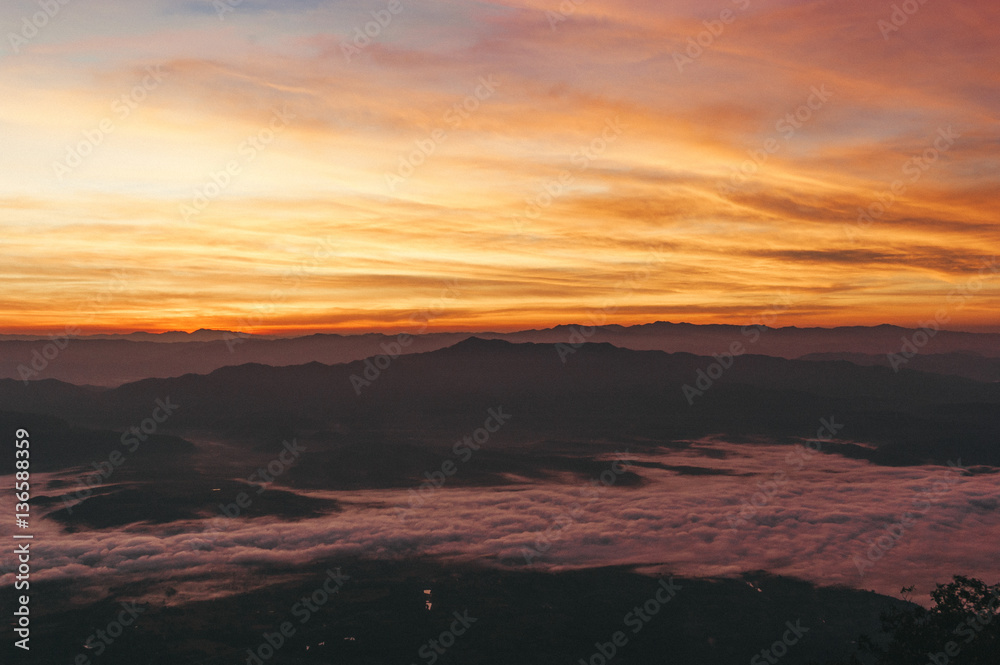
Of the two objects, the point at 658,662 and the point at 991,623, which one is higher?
the point at 991,623

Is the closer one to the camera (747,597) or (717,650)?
(717,650)

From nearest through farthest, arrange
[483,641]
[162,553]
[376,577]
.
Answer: [483,641] < [376,577] < [162,553]

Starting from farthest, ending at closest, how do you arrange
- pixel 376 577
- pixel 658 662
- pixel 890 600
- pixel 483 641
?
pixel 376 577 < pixel 890 600 < pixel 483 641 < pixel 658 662

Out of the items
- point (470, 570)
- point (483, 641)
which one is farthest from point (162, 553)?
point (483, 641)

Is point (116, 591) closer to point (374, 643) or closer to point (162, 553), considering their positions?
point (162, 553)

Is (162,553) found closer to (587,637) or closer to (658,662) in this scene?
(587,637)

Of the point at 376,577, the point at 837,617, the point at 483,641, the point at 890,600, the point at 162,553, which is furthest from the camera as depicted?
the point at 162,553

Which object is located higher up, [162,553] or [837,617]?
[162,553]

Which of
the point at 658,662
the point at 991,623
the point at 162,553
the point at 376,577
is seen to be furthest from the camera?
the point at 162,553

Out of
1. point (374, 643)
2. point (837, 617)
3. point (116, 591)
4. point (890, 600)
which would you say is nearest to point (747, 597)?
point (837, 617)
